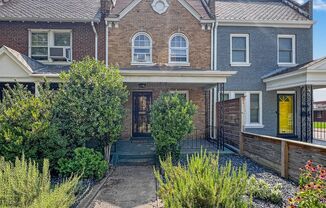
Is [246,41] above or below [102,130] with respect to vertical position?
above

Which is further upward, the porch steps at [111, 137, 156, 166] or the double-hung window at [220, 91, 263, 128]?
the double-hung window at [220, 91, 263, 128]

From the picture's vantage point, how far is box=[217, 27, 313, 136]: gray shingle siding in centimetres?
1362

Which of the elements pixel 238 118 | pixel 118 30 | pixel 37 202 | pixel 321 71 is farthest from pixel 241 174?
pixel 118 30

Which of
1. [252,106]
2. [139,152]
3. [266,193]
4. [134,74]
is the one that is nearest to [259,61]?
[252,106]

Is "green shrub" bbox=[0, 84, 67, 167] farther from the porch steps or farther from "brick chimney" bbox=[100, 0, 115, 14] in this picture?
"brick chimney" bbox=[100, 0, 115, 14]

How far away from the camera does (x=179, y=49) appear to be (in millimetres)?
13242

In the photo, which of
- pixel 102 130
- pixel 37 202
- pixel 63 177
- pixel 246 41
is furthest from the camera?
pixel 246 41

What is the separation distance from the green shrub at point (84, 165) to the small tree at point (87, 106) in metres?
0.73

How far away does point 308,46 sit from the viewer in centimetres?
1411

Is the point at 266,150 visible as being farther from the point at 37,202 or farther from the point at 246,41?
the point at 246,41

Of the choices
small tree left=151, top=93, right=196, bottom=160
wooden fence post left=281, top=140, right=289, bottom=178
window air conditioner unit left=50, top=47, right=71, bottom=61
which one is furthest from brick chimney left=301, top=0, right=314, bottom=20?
window air conditioner unit left=50, top=47, right=71, bottom=61

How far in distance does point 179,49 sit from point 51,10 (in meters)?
7.31

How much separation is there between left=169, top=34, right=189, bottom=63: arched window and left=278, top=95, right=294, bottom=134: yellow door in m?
5.97

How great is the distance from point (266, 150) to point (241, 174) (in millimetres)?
4733
